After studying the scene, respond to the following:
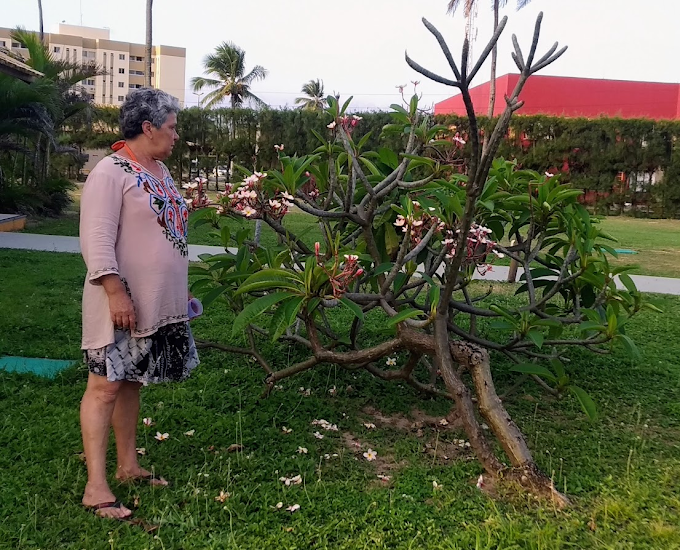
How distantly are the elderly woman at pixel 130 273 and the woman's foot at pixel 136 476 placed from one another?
0.17m

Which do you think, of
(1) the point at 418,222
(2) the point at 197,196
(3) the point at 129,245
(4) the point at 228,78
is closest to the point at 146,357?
(3) the point at 129,245

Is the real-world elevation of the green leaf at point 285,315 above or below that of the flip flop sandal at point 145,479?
above

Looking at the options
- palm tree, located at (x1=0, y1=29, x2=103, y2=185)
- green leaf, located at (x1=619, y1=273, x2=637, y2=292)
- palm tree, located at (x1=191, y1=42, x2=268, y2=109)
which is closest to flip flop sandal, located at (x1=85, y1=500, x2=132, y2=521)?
green leaf, located at (x1=619, y1=273, x2=637, y2=292)

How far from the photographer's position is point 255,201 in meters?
2.70

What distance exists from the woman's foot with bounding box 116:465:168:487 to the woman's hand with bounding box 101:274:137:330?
664 mm

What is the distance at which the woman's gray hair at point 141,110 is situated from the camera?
2.35m

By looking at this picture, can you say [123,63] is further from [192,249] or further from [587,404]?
[587,404]

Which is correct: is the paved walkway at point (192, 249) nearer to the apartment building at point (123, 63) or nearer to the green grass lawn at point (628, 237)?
the green grass lawn at point (628, 237)

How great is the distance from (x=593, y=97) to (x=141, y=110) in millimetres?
26804

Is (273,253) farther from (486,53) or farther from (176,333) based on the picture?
(486,53)

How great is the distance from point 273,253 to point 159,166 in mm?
786

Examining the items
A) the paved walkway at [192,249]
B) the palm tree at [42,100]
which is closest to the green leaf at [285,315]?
the paved walkway at [192,249]

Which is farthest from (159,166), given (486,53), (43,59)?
(43,59)

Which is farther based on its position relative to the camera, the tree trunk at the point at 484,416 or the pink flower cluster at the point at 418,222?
the pink flower cluster at the point at 418,222
